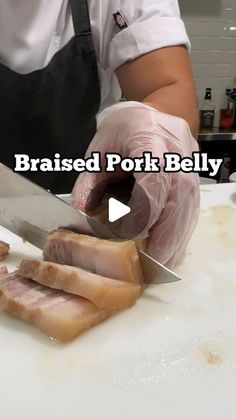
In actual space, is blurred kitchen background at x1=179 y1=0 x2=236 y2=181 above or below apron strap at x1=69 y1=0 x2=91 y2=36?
below

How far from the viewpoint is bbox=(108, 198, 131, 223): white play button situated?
80cm

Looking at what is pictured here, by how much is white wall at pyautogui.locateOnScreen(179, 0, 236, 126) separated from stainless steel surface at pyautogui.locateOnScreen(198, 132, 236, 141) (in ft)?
0.85

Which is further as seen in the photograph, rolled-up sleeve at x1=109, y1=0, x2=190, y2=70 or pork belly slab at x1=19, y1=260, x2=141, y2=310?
rolled-up sleeve at x1=109, y1=0, x2=190, y2=70

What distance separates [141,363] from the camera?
616 mm

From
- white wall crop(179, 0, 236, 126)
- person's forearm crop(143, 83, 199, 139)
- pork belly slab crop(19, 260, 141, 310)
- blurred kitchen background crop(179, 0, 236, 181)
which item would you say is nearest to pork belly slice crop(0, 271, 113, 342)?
pork belly slab crop(19, 260, 141, 310)

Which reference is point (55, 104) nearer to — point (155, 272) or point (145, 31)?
point (145, 31)

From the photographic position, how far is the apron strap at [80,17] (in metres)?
1.17

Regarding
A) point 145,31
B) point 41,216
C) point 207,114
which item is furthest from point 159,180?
point 207,114

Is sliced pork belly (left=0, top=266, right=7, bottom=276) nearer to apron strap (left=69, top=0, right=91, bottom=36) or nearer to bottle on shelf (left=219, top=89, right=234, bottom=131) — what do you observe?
apron strap (left=69, top=0, right=91, bottom=36)

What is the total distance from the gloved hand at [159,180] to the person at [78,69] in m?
0.17

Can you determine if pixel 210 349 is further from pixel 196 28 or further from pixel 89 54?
pixel 196 28

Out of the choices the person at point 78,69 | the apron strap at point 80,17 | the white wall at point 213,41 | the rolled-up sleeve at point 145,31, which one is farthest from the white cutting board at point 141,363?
the white wall at point 213,41

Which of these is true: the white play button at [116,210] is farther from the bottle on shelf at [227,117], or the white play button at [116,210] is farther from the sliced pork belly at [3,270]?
the bottle on shelf at [227,117]

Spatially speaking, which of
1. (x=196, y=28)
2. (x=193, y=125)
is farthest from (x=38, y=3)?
(x=196, y=28)
